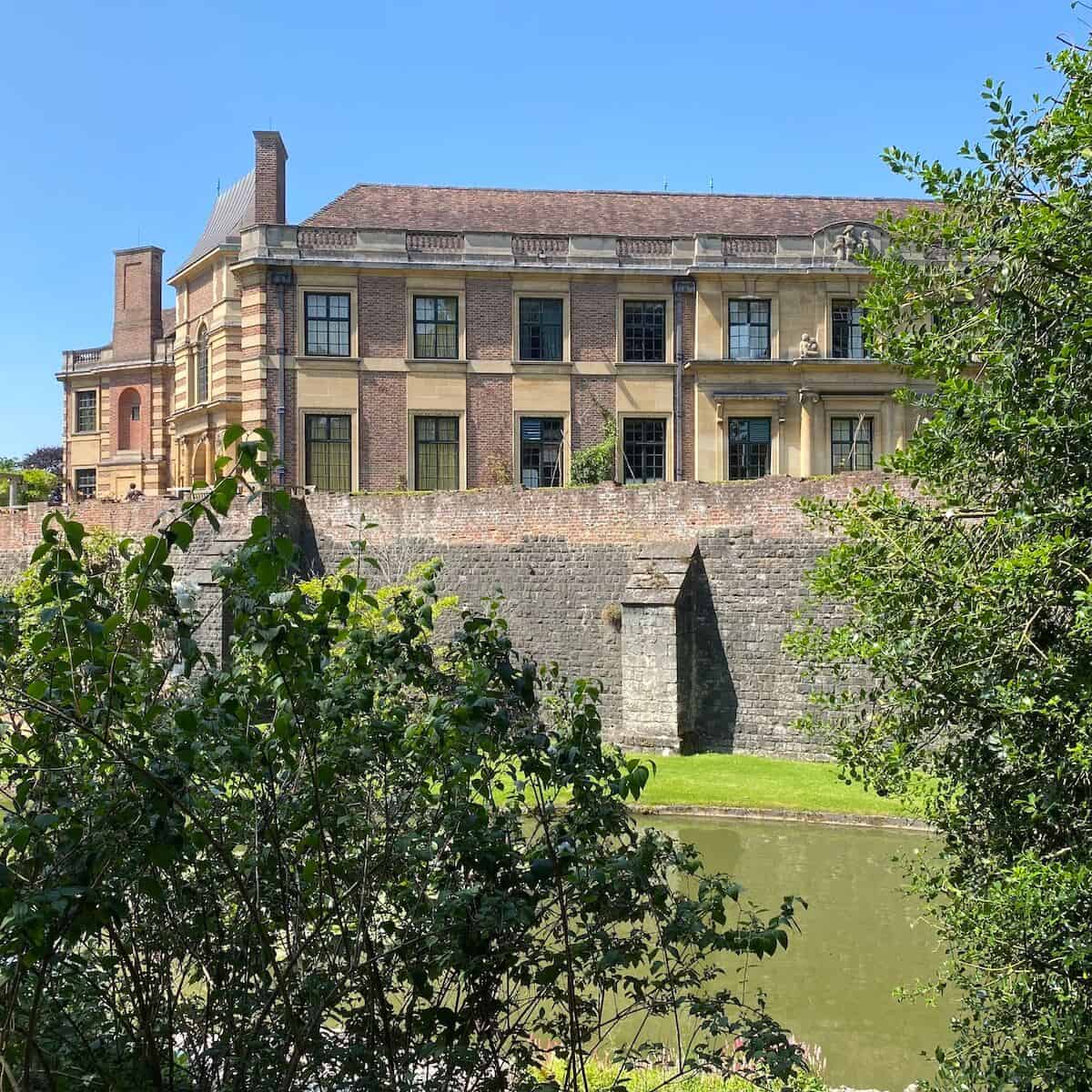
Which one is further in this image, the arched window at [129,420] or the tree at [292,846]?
the arched window at [129,420]

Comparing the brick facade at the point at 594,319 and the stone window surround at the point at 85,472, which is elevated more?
the brick facade at the point at 594,319

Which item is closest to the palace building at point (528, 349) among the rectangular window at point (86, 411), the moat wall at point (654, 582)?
the moat wall at point (654, 582)

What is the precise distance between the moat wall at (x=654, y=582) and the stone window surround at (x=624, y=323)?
885 cm

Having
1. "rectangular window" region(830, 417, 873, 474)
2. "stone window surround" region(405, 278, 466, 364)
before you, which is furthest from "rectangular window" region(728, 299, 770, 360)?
"stone window surround" region(405, 278, 466, 364)

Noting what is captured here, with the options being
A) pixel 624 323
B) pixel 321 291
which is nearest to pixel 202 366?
pixel 321 291

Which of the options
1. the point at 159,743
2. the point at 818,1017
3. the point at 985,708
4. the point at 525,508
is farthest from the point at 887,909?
the point at 525,508

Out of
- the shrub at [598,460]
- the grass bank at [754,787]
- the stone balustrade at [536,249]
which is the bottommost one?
the grass bank at [754,787]

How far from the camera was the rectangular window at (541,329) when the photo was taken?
30.6 metres

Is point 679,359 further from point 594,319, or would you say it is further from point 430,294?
point 430,294

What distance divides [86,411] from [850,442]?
29.5 meters

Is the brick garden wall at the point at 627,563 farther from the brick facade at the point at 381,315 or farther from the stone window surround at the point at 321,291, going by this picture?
the brick facade at the point at 381,315

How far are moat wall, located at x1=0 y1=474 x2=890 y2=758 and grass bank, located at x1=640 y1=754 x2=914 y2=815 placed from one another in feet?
2.49

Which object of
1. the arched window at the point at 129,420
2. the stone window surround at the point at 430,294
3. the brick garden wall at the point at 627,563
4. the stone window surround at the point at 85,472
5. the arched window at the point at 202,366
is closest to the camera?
the brick garden wall at the point at 627,563

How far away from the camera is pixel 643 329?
3108 cm
